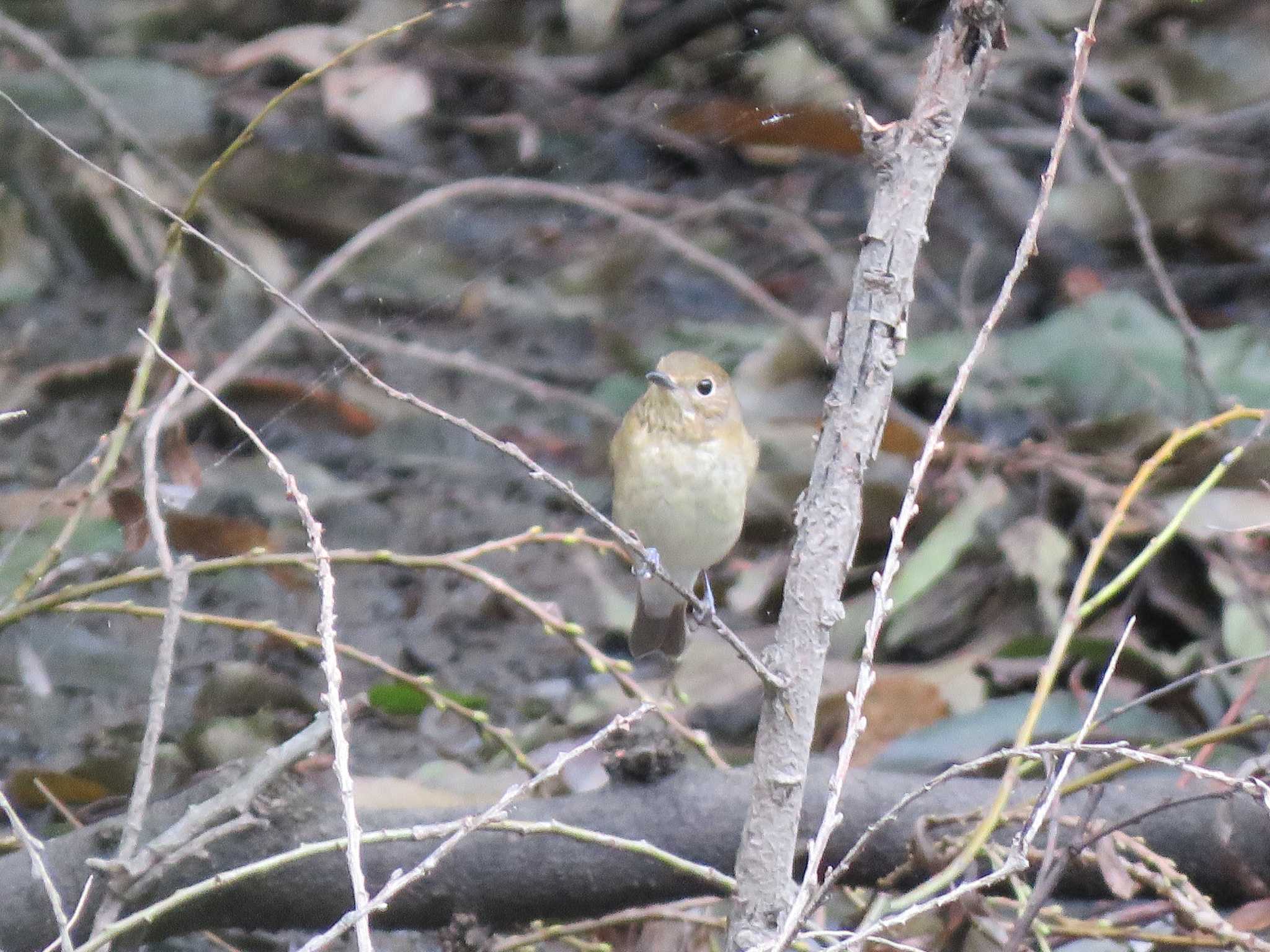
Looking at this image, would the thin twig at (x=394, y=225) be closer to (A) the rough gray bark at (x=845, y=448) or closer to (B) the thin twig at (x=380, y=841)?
(B) the thin twig at (x=380, y=841)

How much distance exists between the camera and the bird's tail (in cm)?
360

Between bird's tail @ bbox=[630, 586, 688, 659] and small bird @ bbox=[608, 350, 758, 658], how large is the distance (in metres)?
0.12

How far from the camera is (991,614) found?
395cm

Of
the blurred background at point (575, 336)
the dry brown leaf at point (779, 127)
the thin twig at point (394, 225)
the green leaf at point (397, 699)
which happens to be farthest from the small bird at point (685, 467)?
the dry brown leaf at point (779, 127)

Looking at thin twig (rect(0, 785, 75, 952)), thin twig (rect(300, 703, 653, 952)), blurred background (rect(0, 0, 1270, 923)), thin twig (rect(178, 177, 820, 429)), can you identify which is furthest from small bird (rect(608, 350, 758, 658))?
thin twig (rect(0, 785, 75, 952))

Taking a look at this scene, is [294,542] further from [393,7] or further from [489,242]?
[393,7]

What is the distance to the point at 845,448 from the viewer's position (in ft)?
6.50

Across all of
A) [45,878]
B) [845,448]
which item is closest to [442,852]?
[45,878]

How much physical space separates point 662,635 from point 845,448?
5.58 ft

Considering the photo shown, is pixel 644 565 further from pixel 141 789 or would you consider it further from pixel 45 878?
pixel 45 878

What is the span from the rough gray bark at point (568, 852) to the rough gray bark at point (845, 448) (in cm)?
67

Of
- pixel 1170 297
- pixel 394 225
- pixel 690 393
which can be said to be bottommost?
pixel 690 393

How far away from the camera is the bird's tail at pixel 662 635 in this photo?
3598mm

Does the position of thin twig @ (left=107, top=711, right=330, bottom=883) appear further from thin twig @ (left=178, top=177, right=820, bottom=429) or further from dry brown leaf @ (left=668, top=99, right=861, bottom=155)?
dry brown leaf @ (left=668, top=99, right=861, bottom=155)
